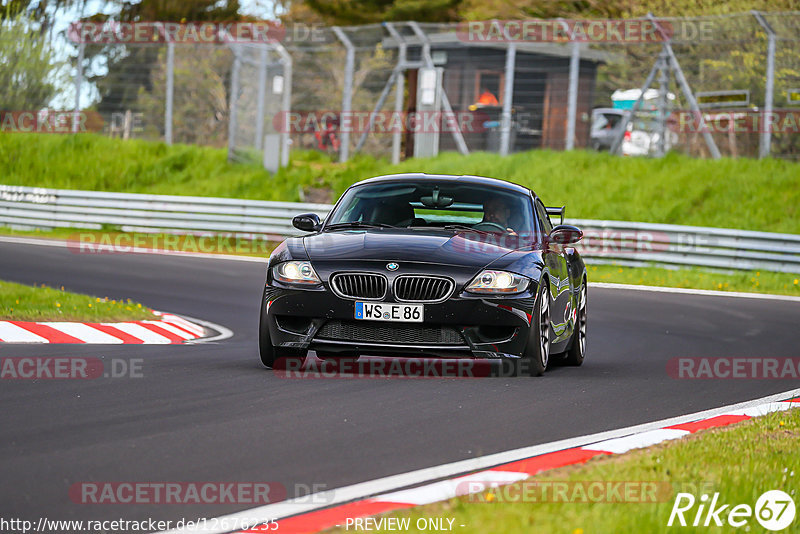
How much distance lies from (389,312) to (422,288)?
0.88ft

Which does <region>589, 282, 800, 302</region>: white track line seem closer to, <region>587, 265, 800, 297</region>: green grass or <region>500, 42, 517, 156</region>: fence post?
<region>587, 265, 800, 297</region>: green grass

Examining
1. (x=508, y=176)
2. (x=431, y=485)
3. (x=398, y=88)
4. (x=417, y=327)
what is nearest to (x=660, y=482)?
(x=431, y=485)

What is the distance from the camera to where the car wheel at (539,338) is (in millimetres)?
8742

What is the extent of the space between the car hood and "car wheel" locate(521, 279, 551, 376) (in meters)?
0.40

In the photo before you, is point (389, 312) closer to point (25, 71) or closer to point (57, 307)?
point (57, 307)

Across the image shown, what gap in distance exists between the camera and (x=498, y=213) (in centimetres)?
992

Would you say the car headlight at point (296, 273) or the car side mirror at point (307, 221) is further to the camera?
the car side mirror at point (307, 221)

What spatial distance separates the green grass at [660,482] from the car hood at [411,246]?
2280mm

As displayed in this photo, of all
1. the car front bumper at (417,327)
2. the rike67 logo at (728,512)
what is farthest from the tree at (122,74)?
the rike67 logo at (728,512)

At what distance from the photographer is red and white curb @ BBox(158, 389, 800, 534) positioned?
4496 millimetres

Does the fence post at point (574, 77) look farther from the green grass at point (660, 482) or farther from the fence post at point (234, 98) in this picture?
the green grass at point (660, 482)

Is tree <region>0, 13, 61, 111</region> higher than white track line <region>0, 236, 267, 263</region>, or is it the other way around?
tree <region>0, 13, 61, 111</region>

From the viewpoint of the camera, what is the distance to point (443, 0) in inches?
1809

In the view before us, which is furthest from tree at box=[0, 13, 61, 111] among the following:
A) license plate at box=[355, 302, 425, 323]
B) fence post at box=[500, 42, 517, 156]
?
license plate at box=[355, 302, 425, 323]
